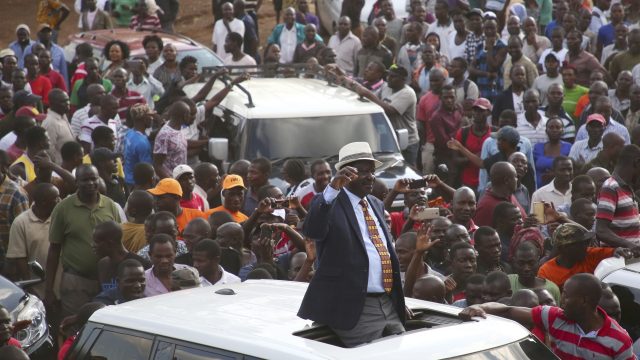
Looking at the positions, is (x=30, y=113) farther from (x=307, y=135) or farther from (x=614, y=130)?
(x=614, y=130)

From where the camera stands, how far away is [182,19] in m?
28.0

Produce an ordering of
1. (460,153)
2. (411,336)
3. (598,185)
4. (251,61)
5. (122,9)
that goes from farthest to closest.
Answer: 1. (122,9)
2. (251,61)
3. (460,153)
4. (598,185)
5. (411,336)

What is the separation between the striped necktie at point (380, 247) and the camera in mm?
6684

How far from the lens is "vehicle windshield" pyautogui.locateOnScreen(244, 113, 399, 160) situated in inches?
537

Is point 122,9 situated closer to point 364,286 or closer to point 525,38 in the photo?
point 525,38

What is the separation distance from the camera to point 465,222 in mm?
10891

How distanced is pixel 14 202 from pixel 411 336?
638 centimetres

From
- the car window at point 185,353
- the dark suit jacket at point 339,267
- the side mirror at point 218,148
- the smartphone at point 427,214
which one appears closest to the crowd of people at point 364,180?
the dark suit jacket at point 339,267

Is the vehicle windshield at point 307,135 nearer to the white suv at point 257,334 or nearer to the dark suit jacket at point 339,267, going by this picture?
the white suv at point 257,334

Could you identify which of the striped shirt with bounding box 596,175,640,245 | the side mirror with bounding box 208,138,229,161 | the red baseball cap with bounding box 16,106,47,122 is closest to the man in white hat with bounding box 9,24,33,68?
the red baseball cap with bounding box 16,106,47,122

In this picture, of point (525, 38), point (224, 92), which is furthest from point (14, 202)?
point (525, 38)

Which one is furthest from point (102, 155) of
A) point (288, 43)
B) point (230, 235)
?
point (288, 43)

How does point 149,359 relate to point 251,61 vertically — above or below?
above

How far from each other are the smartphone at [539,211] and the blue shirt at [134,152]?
13.6 feet
